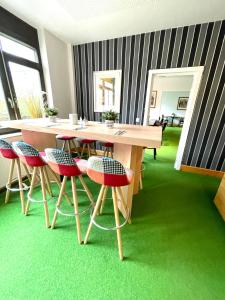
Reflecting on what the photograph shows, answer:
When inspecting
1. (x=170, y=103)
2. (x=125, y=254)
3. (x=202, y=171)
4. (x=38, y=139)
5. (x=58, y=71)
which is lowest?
(x=125, y=254)

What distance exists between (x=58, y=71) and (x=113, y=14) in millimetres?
1657

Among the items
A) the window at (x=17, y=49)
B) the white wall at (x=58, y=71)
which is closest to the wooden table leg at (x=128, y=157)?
the white wall at (x=58, y=71)

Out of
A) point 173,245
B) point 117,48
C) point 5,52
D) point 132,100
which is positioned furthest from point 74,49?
point 173,245

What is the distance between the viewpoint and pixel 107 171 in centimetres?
105

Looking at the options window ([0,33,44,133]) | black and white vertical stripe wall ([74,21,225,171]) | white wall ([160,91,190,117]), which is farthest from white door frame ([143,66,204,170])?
white wall ([160,91,190,117])

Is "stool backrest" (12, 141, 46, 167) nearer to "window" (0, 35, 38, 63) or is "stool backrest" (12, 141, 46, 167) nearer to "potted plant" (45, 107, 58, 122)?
"potted plant" (45, 107, 58, 122)

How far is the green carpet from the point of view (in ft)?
3.58

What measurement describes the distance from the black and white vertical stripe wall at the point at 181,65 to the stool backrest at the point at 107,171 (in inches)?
94.1

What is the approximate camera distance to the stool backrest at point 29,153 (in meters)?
1.31

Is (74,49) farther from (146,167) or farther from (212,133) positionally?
(212,133)

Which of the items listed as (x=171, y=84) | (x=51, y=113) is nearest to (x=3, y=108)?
(x=51, y=113)

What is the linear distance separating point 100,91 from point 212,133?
2671mm

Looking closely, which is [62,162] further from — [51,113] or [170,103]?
[170,103]

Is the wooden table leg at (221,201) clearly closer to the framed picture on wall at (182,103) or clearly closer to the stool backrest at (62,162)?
the stool backrest at (62,162)
